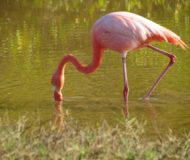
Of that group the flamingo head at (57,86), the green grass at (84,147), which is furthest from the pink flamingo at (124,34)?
the green grass at (84,147)

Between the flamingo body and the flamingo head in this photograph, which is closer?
the flamingo body

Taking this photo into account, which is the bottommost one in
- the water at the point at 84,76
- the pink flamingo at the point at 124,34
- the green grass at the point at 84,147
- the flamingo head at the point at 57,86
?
the water at the point at 84,76

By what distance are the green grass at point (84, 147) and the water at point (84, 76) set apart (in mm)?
1445

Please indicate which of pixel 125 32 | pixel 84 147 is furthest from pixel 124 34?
pixel 84 147

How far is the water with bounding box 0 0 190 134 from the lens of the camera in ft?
23.5

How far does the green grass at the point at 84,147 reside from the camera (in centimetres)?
460

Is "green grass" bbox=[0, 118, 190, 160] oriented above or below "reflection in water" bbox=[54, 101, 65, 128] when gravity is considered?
above

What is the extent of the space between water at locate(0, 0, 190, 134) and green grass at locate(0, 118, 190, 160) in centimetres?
144

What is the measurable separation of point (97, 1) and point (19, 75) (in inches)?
300

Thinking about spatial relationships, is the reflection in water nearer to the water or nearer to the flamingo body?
the water

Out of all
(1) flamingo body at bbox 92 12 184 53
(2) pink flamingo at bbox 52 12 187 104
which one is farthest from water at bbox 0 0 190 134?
(1) flamingo body at bbox 92 12 184 53

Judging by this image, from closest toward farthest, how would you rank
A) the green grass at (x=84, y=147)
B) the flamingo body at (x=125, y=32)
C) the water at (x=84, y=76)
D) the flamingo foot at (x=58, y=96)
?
the green grass at (x=84, y=147) → the water at (x=84, y=76) → the flamingo body at (x=125, y=32) → the flamingo foot at (x=58, y=96)

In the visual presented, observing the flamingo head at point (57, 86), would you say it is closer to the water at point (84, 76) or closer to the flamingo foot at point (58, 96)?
the flamingo foot at point (58, 96)

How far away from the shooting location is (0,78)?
8828 millimetres
